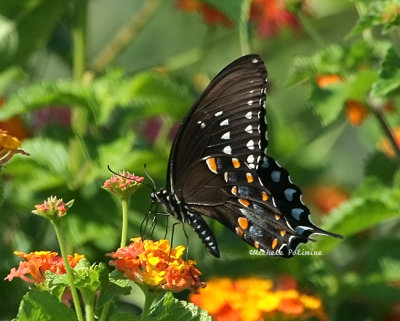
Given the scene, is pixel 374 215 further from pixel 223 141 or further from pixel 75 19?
pixel 75 19

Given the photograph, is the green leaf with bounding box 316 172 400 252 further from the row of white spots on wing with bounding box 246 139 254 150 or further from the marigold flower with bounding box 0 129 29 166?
the marigold flower with bounding box 0 129 29 166

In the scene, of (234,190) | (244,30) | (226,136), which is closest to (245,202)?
(234,190)

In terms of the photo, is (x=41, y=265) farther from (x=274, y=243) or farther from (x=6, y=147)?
(x=274, y=243)

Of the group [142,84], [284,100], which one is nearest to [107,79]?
[142,84]

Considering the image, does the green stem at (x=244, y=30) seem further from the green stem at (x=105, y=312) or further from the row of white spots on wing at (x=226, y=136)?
the green stem at (x=105, y=312)

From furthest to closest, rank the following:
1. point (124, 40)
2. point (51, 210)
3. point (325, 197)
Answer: point (325, 197) < point (124, 40) < point (51, 210)

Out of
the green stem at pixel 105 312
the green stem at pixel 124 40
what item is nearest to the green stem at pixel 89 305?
the green stem at pixel 105 312

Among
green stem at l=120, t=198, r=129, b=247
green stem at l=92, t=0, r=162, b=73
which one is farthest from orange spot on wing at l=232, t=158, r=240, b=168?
green stem at l=92, t=0, r=162, b=73
